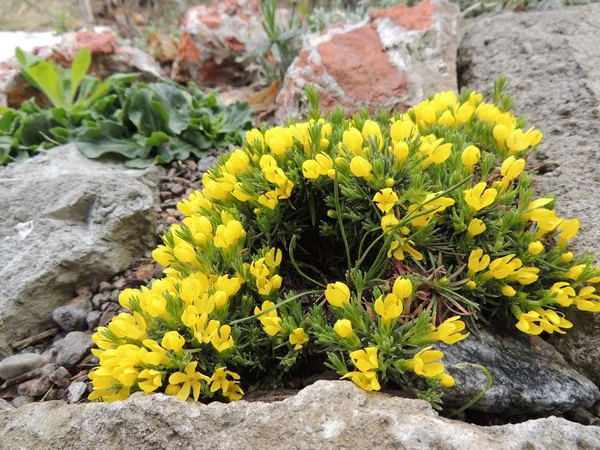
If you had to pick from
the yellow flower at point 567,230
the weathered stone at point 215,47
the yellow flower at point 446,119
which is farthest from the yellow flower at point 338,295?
the weathered stone at point 215,47

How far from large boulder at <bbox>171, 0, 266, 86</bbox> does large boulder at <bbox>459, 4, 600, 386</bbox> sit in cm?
231

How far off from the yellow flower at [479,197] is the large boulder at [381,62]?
5.57ft

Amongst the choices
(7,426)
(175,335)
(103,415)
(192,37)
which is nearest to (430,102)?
(175,335)

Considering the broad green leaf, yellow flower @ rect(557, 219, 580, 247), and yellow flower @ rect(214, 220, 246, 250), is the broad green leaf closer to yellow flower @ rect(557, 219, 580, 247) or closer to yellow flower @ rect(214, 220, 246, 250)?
yellow flower @ rect(214, 220, 246, 250)

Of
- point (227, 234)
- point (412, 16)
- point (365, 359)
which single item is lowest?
point (365, 359)

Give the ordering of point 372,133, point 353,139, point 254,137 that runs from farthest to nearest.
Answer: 1. point 254,137
2. point 372,133
3. point 353,139

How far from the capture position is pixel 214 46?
16.2 feet

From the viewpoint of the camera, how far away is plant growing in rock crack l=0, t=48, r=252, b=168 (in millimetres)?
3461

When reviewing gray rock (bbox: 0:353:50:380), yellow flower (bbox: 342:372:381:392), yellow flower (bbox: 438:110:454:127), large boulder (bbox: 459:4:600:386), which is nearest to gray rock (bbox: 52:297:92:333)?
gray rock (bbox: 0:353:50:380)

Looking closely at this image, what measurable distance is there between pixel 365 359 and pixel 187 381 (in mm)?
632

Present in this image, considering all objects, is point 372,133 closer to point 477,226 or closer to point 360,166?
point 360,166

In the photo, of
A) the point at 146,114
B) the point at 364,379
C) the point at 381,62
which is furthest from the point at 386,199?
the point at 146,114

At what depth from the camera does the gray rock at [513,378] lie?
173 cm

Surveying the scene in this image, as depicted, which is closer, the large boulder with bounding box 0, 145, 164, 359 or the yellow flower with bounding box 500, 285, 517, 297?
the yellow flower with bounding box 500, 285, 517, 297
